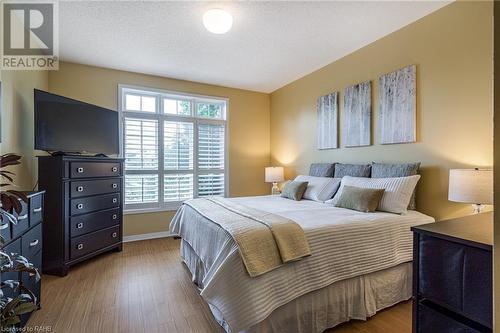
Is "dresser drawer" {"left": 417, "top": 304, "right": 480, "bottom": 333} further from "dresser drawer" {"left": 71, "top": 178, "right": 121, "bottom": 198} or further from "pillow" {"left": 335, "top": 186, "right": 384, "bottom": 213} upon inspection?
"dresser drawer" {"left": 71, "top": 178, "right": 121, "bottom": 198}

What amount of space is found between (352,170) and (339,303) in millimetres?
1686

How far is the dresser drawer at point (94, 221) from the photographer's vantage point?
9.25 ft

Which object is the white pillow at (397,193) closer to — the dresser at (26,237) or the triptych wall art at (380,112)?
the triptych wall art at (380,112)

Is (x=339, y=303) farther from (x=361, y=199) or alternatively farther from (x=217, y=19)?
(x=217, y=19)

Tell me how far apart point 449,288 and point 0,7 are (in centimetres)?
375

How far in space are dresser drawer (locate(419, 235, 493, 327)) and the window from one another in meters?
3.79

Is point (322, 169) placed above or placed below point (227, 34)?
below

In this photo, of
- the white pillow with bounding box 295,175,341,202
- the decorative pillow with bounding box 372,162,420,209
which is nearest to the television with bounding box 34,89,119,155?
the white pillow with bounding box 295,175,341,202

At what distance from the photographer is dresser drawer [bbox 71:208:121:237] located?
9.25 feet

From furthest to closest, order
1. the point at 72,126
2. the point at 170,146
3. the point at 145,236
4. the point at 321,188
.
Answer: the point at 170,146, the point at 145,236, the point at 321,188, the point at 72,126

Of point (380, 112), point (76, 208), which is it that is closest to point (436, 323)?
point (380, 112)

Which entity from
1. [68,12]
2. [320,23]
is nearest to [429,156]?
[320,23]

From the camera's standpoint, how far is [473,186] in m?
1.84

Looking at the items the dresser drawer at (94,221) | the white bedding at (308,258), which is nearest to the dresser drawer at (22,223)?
the dresser drawer at (94,221)
